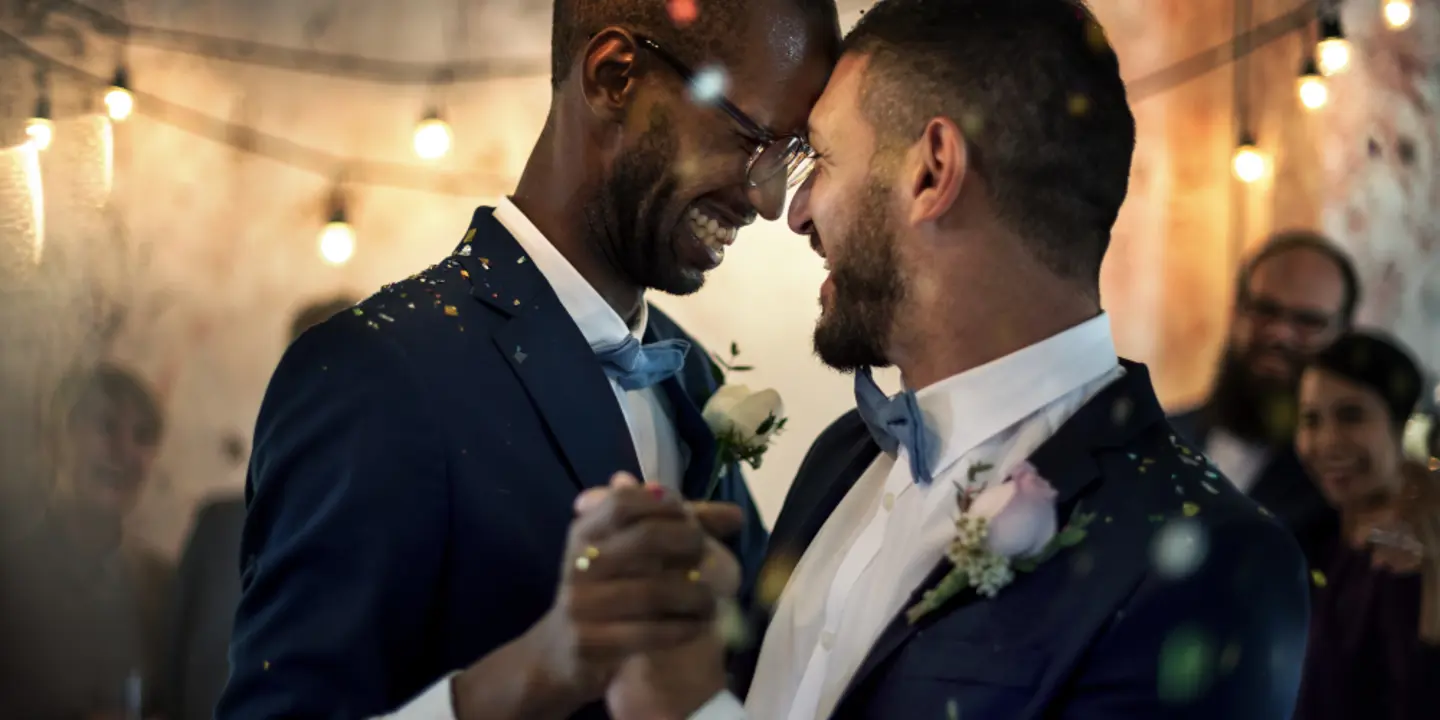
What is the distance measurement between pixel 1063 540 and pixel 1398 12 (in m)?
1.73

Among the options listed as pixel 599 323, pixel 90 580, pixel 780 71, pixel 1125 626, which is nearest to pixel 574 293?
pixel 599 323

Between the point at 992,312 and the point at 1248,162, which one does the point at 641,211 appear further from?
the point at 1248,162

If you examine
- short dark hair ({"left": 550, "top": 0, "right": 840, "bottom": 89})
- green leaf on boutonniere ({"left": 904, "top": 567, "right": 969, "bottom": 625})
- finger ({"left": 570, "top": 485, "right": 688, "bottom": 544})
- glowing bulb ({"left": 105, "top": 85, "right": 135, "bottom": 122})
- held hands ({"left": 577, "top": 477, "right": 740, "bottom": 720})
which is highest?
glowing bulb ({"left": 105, "top": 85, "right": 135, "bottom": 122})

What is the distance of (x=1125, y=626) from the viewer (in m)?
0.84

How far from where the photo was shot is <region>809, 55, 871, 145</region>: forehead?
102 cm

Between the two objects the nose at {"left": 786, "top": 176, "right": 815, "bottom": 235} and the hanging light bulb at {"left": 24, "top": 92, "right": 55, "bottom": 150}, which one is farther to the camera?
the hanging light bulb at {"left": 24, "top": 92, "right": 55, "bottom": 150}

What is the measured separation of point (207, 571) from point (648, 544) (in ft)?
3.23

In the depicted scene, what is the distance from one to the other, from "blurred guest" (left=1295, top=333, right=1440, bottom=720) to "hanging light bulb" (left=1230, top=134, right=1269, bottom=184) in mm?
474

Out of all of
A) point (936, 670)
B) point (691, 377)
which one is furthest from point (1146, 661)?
point (691, 377)

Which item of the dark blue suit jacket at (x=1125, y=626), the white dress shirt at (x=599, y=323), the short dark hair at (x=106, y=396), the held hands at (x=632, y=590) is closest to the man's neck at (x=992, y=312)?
the dark blue suit jacket at (x=1125, y=626)

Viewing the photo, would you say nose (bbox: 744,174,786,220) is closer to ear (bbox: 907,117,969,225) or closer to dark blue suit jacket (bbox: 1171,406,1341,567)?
ear (bbox: 907,117,969,225)

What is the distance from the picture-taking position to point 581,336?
102 centimetres

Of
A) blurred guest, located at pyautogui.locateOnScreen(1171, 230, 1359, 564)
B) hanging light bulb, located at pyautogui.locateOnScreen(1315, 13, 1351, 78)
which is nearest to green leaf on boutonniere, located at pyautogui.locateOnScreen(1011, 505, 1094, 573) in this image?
blurred guest, located at pyautogui.locateOnScreen(1171, 230, 1359, 564)

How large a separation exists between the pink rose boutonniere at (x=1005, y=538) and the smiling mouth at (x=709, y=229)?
0.33m
